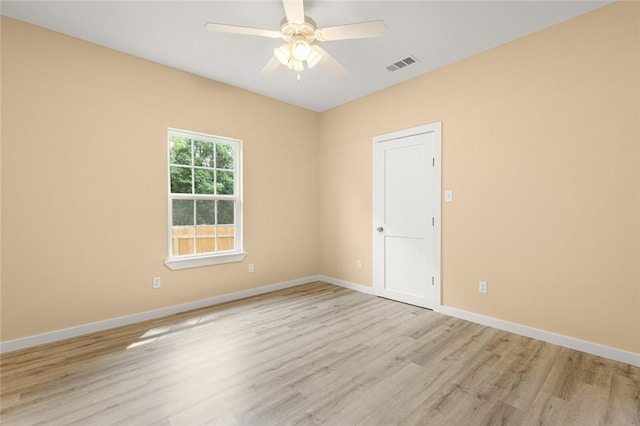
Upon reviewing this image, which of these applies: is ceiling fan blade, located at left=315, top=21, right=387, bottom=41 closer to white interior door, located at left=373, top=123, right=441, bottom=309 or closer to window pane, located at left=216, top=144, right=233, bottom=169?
white interior door, located at left=373, top=123, right=441, bottom=309

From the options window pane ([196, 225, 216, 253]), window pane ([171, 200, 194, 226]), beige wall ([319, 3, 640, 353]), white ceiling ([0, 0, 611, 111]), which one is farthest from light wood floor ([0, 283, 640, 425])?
white ceiling ([0, 0, 611, 111])

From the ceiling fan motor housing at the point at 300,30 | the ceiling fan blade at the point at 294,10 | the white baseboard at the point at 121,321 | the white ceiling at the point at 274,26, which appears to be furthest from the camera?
the white baseboard at the point at 121,321

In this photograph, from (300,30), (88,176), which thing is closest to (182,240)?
(88,176)

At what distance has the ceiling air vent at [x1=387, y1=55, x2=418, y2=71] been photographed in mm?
3096

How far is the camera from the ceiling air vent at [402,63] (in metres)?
3.10

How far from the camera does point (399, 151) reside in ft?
12.3

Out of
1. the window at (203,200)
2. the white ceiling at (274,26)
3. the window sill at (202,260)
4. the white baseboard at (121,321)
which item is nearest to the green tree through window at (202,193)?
the window at (203,200)

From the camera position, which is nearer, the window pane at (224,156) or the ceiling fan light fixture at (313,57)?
the ceiling fan light fixture at (313,57)

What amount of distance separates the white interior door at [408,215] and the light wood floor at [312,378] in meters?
0.67

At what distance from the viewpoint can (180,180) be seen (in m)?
3.47

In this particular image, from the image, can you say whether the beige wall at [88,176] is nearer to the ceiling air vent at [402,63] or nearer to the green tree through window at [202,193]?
the green tree through window at [202,193]

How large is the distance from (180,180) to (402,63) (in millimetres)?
2931

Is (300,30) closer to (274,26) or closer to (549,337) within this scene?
(274,26)

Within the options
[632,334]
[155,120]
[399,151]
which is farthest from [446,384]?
[155,120]
